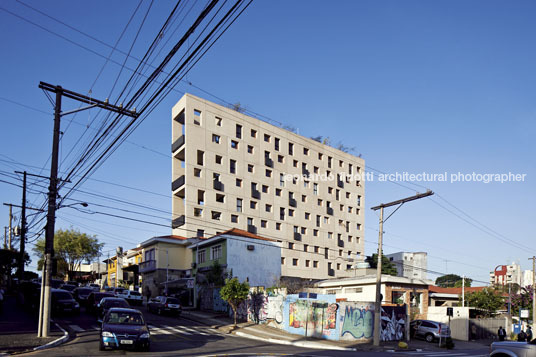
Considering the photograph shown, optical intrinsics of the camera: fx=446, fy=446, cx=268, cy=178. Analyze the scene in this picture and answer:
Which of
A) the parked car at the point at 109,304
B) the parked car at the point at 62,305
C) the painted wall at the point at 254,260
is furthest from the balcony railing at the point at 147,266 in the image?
the parked car at the point at 109,304

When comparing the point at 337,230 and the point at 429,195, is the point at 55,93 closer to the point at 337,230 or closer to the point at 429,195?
the point at 429,195

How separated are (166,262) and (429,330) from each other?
33524 millimetres

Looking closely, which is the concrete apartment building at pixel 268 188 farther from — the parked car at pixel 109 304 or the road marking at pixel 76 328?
the road marking at pixel 76 328

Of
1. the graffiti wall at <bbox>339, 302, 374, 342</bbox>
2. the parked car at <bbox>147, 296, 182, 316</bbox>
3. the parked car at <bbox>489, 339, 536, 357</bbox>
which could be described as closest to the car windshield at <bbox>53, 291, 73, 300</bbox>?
the parked car at <bbox>147, 296, 182, 316</bbox>

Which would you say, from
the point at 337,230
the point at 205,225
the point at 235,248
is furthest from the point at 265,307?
the point at 337,230

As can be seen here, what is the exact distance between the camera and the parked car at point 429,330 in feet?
105

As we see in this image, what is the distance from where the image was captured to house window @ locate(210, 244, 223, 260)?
4700cm

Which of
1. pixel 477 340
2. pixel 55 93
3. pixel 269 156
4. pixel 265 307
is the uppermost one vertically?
pixel 269 156

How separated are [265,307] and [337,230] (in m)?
43.4

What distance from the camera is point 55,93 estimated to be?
72.3 ft

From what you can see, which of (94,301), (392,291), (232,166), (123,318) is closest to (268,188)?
(232,166)

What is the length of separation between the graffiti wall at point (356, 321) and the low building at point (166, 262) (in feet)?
96.1

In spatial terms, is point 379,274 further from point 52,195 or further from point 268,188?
point 268,188

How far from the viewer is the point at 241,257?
46656 millimetres
